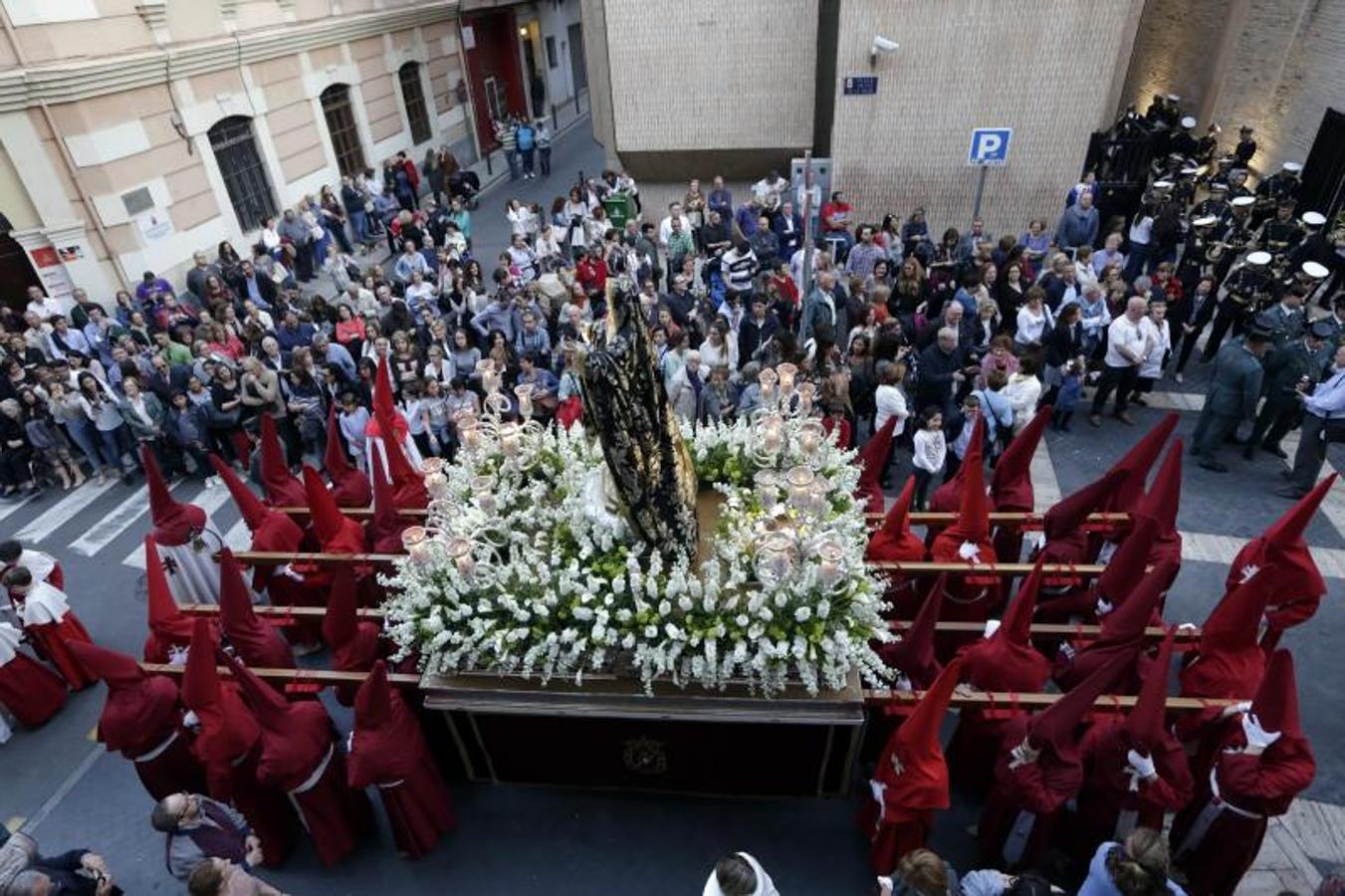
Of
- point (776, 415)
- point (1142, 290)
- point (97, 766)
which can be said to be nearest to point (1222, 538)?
point (1142, 290)

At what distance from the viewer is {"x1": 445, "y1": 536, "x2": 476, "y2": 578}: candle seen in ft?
17.6

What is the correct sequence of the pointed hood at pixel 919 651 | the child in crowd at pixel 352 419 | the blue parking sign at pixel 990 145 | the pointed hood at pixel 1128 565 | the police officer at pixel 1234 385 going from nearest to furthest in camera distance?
the pointed hood at pixel 919 651, the pointed hood at pixel 1128 565, the police officer at pixel 1234 385, the child in crowd at pixel 352 419, the blue parking sign at pixel 990 145

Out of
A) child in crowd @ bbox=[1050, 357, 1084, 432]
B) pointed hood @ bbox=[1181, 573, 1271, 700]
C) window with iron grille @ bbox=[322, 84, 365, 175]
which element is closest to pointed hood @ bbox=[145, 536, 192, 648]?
pointed hood @ bbox=[1181, 573, 1271, 700]

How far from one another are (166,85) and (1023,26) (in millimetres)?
16510

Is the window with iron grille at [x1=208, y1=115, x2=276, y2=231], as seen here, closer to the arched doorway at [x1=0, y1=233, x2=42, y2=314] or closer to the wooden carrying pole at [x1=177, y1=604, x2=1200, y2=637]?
the arched doorway at [x1=0, y1=233, x2=42, y2=314]

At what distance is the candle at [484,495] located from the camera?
6074mm

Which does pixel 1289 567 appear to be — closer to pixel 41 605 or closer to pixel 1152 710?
pixel 1152 710

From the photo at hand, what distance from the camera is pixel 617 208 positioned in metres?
16.5

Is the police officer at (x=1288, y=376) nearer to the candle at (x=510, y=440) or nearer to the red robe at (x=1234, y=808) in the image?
the red robe at (x=1234, y=808)

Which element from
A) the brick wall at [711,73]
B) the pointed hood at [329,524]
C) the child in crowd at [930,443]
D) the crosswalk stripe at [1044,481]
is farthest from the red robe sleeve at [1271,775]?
the brick wall at [711,73]

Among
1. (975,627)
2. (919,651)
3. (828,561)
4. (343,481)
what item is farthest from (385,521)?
(975,627)

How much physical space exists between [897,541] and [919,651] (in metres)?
1.21

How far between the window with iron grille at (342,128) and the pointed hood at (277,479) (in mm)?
15841

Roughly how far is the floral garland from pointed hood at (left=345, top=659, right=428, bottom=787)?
1.55 feet
